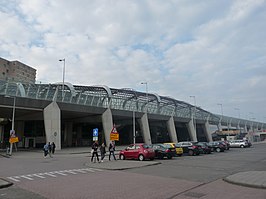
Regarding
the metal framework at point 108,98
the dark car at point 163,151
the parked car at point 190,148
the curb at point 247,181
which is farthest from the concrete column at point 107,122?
the curb at point 247,181

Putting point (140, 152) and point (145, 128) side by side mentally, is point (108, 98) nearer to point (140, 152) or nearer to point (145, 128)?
point (145, 128)

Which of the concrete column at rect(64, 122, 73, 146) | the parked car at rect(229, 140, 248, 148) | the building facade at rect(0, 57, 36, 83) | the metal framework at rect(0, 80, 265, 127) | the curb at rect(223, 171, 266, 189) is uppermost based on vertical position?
the building facade at rect(0, 57, 36, 83)

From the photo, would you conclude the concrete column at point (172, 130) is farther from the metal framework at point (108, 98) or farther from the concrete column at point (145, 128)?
the concrete column at point (145, 128)

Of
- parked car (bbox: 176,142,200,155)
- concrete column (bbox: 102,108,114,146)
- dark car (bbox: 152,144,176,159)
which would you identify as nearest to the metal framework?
concrete column (bbox: 102,108,114,146)

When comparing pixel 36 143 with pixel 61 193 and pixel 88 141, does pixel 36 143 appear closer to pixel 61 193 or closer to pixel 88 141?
pixel 88 141

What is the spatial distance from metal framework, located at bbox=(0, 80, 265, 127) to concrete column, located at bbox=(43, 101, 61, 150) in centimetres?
151

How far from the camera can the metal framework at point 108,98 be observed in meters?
36.9

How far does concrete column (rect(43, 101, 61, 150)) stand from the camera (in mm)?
38312

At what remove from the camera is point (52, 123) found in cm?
3872

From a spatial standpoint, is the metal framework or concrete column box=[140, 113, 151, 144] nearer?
the metal framework

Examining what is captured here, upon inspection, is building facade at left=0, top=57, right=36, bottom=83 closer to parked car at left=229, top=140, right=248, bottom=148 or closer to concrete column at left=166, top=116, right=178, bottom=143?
concrete column at left=166, top=116, right=178, bottom=143

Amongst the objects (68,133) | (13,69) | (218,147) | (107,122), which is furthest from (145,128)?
(13,69)

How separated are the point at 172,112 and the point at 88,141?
78.0 ft

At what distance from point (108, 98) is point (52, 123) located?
14427 mm
